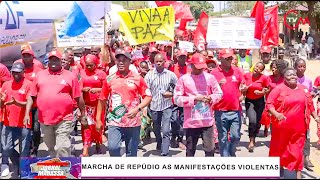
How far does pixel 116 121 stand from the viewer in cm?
582

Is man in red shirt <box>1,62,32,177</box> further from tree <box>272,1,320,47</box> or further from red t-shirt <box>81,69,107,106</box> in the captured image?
tree <box>272,1,320,47</box>

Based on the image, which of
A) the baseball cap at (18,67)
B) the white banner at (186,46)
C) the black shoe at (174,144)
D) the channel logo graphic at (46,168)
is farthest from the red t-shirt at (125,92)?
the white banner at (186,46)

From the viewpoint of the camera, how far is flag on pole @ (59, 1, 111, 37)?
321 inches

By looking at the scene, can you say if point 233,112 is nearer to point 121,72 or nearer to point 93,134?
point 121,72

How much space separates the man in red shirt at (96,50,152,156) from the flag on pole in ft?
8.62

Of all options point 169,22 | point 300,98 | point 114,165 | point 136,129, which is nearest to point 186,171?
point 114,165

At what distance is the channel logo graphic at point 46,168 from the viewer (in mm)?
4820

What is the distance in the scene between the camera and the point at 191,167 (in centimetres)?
464

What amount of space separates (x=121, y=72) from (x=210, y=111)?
4.23ft

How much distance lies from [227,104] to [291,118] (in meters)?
1.23

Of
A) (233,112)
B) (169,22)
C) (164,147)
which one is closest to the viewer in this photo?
(233,112)

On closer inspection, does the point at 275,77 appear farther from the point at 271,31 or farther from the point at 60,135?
the point at 60,135

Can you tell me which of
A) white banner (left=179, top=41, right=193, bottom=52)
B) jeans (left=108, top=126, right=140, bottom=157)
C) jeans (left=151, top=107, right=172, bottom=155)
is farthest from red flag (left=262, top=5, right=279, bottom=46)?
jeans (left=108, top=126, right=140, bottom=157)

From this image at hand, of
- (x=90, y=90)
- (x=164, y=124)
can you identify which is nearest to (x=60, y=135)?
(x=90, y=90)
